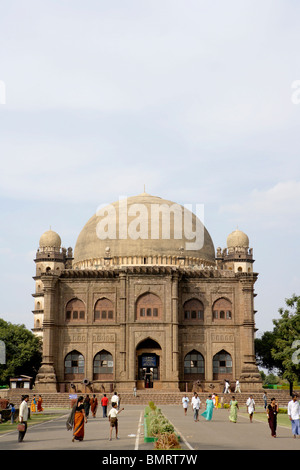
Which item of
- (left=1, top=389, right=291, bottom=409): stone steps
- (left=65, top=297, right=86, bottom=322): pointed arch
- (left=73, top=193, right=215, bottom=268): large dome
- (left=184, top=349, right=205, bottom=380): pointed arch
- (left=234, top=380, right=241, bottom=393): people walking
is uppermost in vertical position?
(left=73, top=193, right=215, bottom=268): large dome

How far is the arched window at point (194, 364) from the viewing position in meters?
58.7

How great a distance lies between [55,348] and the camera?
58.4 meters

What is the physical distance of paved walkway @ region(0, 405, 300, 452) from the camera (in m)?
19.4

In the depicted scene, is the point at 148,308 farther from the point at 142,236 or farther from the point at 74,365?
the point at 142,236

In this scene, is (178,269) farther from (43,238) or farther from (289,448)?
(289,448)

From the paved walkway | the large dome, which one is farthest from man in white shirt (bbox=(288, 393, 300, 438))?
the large dome

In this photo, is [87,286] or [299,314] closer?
[299,314]

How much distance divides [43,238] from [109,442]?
67.7 m

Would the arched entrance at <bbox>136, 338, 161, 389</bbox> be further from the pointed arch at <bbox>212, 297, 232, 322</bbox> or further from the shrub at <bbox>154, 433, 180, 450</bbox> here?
the shrub at <bbox>154, 433, 180, 450</bbox>

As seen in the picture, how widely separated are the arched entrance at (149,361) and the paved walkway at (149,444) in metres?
28.9

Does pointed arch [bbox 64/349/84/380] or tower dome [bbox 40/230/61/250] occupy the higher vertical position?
tower dome [bbox 40/230/61/250]

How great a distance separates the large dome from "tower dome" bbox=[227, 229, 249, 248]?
1426cm

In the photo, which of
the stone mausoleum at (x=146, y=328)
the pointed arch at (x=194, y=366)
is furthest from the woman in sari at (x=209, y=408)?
the pointed arch at (x=194, y=366)
